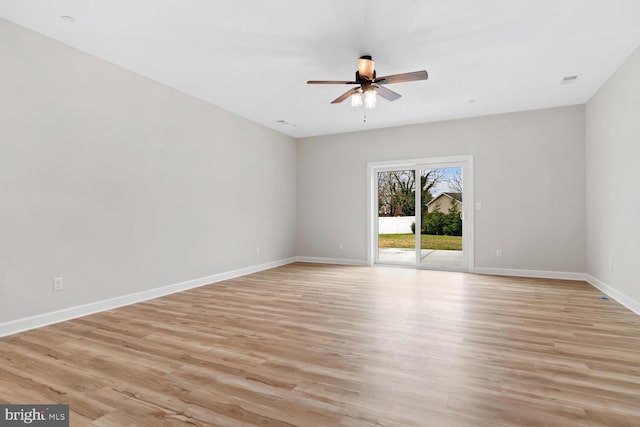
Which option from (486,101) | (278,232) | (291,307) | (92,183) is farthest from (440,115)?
(92,183)

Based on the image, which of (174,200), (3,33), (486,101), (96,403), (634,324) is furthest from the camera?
(486,101)

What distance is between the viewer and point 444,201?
6.27 meters

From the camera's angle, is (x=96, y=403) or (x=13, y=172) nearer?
(x=96, y=403)

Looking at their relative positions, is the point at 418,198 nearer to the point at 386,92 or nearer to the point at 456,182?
the point at 456,182

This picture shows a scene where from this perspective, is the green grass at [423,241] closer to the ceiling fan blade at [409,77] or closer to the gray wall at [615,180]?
the gray wall at [615,180]

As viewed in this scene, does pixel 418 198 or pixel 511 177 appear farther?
pixel 418 198

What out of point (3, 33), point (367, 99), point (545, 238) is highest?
point (3, 33)

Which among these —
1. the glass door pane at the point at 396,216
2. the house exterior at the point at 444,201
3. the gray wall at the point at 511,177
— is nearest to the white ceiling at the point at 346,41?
the gray wall at the point at 511,177

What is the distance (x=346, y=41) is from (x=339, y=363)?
288cm

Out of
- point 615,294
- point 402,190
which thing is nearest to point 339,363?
point 615,294

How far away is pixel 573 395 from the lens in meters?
1.86

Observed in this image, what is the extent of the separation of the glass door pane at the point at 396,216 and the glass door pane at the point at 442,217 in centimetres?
21

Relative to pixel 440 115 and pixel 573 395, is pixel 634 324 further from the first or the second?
pixel 440 115

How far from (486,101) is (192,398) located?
17.3 feet
